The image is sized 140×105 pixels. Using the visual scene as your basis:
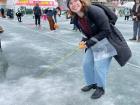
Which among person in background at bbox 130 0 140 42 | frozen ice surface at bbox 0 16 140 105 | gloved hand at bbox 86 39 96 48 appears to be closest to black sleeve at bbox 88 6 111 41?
gloved hand at bbox 86 39 96 48

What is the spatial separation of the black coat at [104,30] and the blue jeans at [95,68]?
22cm

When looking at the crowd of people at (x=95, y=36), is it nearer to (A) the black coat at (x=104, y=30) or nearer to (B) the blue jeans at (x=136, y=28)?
(A) the black coat at (x=104, y=30)

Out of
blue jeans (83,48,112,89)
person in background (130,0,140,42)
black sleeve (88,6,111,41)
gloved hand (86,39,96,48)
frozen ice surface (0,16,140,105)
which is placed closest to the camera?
black sleeve (88,6,111,41)

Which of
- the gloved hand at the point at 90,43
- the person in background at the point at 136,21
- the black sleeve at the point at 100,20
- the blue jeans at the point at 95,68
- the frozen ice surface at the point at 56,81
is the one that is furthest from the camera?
the person in background at the point at 136,21

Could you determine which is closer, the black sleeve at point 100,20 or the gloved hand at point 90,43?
the black sleeve at point 100,20

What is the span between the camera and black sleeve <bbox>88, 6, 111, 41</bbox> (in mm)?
4191

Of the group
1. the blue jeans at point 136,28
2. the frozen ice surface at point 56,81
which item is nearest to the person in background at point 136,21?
the blue jeans at point 136,28

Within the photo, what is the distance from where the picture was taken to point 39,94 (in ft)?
16.4

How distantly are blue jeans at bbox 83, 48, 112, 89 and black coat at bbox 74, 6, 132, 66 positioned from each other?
22 cm

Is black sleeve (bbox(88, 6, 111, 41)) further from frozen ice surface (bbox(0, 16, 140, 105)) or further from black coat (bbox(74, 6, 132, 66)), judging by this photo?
frozen ice surface (bbox(0, 16, 140, 105))

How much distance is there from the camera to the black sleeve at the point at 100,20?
13.8 feet

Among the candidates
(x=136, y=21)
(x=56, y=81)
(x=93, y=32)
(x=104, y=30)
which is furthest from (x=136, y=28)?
(x=104, y=30)

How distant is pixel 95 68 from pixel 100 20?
2.56ft

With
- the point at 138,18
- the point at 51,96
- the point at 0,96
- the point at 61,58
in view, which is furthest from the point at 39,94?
the point at 138,18
